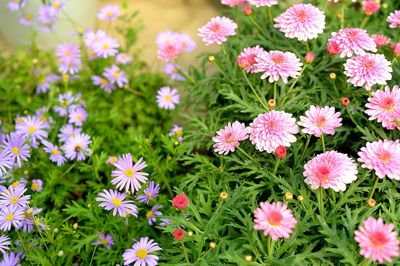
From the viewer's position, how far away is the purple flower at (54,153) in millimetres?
1515

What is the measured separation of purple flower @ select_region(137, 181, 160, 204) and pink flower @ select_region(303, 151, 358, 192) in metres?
0.42

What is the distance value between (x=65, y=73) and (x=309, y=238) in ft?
3.74

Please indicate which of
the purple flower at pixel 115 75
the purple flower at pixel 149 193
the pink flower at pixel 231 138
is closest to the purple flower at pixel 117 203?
the purple flower at pixel 149 193

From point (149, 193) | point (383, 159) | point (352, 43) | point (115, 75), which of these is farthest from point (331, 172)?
point (115, 75)

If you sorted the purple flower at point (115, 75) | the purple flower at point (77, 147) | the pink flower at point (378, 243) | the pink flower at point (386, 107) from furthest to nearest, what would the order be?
1. the purple flower at point (115, 75)
2. the purple flower at point (77, 147)
3. the pink flower at point (386, 107)
4. the pink flower at point (378, 243)

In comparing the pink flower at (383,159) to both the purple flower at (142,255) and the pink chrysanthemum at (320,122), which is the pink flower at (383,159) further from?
the purple flower at (142,255)

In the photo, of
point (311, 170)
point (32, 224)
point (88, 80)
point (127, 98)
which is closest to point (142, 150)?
point (32, 224)

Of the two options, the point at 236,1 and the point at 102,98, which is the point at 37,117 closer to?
the point at 102,98

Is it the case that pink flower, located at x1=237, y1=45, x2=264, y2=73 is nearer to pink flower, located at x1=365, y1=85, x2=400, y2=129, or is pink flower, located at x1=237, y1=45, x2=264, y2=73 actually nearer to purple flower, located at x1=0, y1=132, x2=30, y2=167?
pink flower, located at x1=365, y1=85, x2=400, y2=129

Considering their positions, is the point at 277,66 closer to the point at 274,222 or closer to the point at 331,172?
the point at 331,172

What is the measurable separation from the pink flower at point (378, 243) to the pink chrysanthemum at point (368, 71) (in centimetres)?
39

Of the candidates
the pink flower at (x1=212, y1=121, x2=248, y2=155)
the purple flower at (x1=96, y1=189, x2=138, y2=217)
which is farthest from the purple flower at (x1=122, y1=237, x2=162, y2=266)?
the pink flower at (x1=212, y1=121, x2=248, y2=155)

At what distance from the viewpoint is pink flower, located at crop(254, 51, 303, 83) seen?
120cm

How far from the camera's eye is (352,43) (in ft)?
4.07
